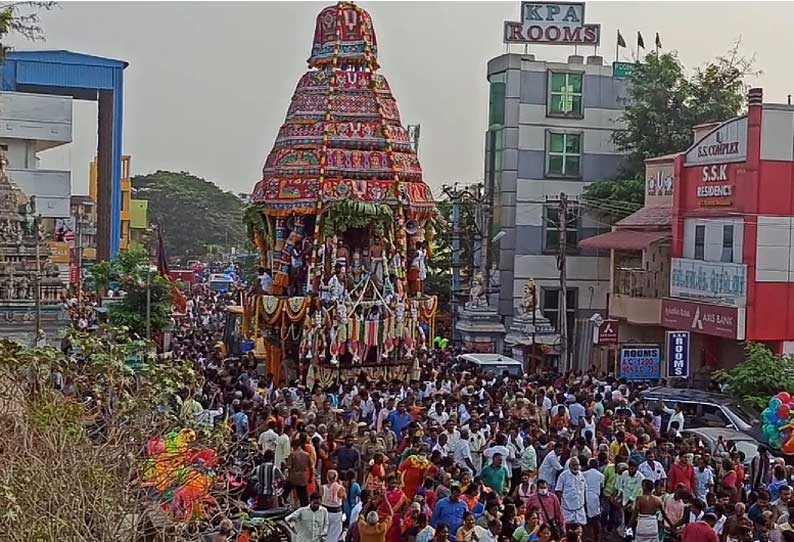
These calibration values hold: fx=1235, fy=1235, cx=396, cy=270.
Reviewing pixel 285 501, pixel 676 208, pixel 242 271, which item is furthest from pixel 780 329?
pixel 242 271

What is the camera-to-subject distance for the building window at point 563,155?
34031 mm

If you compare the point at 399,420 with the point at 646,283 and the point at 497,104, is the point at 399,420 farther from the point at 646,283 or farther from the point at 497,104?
the point at 497,104

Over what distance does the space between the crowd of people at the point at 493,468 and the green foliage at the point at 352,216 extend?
4384 mm

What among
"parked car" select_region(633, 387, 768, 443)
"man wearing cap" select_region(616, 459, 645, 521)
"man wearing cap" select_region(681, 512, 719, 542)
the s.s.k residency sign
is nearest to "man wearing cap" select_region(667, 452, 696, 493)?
"man wearing cap" select_region(616, 459, 645, 521)

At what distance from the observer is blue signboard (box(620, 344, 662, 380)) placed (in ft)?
77.0

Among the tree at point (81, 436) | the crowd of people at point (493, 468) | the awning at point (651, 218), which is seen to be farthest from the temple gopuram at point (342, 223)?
the tree at point (81, 436)

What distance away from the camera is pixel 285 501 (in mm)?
13672

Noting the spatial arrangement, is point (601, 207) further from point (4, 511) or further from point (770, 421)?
point (4, 511)

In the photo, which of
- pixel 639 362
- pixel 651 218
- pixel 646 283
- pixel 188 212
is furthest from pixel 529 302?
pixel 188 212

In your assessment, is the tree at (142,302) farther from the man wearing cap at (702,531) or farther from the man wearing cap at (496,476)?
the man wearing cap at (702,531)

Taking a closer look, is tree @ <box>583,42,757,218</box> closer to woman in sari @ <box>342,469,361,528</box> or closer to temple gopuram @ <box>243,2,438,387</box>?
temple gopuram @ <box>243,2,438,387</box>

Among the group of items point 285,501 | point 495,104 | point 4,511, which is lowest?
Answer: point 285,501

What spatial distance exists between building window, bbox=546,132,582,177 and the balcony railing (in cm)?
562

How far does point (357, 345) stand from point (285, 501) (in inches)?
383
